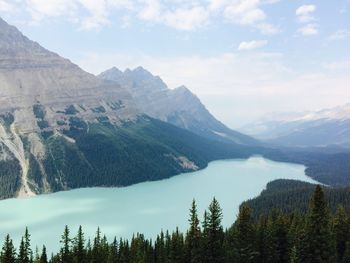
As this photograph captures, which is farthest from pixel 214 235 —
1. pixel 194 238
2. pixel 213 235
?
pixel 194 238

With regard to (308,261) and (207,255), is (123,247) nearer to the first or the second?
(207,255)

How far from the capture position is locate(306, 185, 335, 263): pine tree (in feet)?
197

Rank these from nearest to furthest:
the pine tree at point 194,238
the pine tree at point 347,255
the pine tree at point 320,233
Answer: the pine tree at point 320,233 → the pine tree at point 194,238 → the pine tree at point 347,255

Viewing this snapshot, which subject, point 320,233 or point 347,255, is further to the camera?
point 347,255

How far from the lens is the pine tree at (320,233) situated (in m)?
60.1

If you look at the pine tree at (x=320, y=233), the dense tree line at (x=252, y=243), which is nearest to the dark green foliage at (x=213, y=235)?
the dense tree line at (x=252, y=243)

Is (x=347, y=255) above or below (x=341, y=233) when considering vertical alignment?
below

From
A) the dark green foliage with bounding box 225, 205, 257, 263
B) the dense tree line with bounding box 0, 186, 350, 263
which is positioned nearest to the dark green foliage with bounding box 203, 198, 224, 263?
the dense tree line with bounding box 0, 186, 350, 263

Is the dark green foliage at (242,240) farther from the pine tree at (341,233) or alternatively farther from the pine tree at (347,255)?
the pine tree at (341,233)

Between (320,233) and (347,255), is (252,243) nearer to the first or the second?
(320,233)

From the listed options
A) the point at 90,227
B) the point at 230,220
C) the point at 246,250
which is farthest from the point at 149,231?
the point at 246,250

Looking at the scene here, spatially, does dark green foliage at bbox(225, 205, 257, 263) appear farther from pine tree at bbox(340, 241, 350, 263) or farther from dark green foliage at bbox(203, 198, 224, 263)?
pine tree at bbox(340, 241, 350, 263)

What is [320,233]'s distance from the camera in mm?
60625

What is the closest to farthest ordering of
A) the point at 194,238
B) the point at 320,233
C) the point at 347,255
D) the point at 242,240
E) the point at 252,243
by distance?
the point at 320,233 < the point at 194,238 < the point at 242,240 < the point at 252,243 < the point at 347,255
